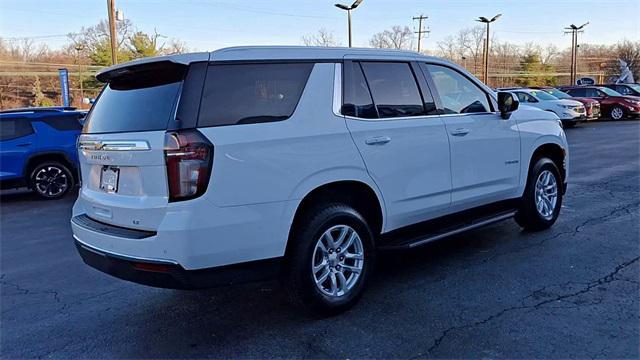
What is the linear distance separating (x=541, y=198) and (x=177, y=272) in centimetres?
428

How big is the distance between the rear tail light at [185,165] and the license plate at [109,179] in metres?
0.53

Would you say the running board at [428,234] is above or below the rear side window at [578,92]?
below

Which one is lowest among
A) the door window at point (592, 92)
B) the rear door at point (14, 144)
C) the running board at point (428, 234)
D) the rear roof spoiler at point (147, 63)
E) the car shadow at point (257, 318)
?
the car shadow at point (257, 318)

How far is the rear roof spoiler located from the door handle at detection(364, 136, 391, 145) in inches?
52.6

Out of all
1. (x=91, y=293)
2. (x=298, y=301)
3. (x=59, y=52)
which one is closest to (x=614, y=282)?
(x=298, y=301)

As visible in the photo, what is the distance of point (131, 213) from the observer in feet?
10.7

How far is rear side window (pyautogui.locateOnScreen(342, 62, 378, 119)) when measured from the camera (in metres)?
3.90

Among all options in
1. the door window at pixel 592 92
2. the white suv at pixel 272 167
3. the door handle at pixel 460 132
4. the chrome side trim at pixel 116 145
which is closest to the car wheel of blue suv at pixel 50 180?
the white suv at pixel 272 167

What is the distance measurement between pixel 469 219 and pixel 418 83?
4.55ft

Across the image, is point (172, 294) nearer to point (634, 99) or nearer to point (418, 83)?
point (418, 83)

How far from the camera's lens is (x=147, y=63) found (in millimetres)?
3445

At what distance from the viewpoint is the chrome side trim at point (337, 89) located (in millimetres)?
3783

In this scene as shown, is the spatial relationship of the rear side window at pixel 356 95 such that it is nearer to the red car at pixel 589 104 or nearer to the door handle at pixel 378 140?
the door handle at pixel 378 140

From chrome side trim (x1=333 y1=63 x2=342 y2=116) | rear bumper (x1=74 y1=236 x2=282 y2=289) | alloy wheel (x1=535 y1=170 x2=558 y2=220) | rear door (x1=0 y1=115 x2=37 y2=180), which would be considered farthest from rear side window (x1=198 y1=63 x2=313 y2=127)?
rear door (x1=0 y1=115 x2=37 y2=180)
